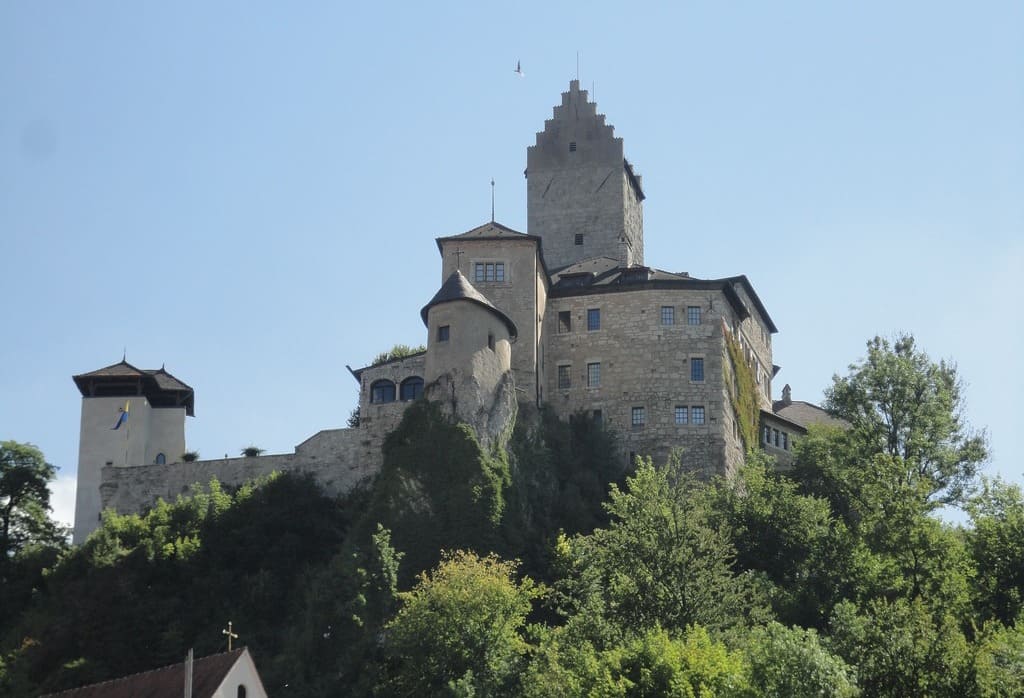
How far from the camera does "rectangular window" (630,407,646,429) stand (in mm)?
71812

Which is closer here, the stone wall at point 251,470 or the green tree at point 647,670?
the green tree at point 647,670

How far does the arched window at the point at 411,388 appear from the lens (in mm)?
69250

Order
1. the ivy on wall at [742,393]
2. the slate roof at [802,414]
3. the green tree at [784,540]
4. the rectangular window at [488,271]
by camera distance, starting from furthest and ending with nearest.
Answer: the slate roof at [802,414] < the ivy on wall at [742,393] < the rectangular window at [488,271] < the green tree at [784,540]

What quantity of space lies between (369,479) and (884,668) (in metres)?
28.4

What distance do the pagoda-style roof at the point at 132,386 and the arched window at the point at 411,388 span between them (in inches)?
522

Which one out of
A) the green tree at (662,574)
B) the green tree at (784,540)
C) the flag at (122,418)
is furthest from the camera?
the flag at (122,418)

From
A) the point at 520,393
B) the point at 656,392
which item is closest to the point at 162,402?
the point at 520,393

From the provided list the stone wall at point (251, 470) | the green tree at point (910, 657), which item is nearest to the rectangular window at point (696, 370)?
the stone wall at point (251, 470)

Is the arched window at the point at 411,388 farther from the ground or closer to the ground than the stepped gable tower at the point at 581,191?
closer to the ground

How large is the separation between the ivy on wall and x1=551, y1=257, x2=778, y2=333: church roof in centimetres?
189

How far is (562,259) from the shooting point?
84.4 m

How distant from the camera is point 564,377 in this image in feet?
242

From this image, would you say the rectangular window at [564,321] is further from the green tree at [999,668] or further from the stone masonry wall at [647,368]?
the green tree at [999,668]

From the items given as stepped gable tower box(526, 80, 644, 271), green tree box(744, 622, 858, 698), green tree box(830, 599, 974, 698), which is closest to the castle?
stepped gable tower box(526, 80, 644, 271)
